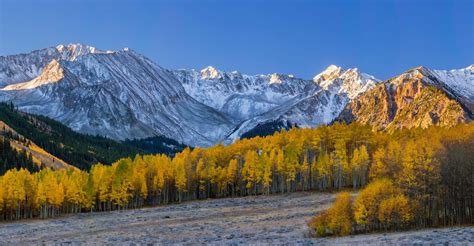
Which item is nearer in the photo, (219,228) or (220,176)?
(219,228)

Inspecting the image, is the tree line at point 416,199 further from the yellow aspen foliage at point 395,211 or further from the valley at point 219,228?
the valley at point 219,228

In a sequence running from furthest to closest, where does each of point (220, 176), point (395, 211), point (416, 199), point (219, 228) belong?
1. point (220, 176)
2. point (219, 228)
3. point (416, 199)
4. point (395, 211)

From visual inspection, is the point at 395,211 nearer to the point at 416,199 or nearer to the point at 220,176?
the point at 416,199

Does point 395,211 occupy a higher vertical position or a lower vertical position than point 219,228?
higher

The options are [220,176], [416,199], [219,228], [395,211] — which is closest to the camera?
[395,211]

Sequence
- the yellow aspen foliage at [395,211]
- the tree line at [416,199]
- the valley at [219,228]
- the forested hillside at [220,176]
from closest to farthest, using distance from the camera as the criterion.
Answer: the valley at [219,228] → the yellow aspen foliage at [395,211] → the tree line at [416,199] → the forested hillside at [220,176]

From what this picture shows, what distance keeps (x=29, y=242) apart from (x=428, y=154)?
6901 cm

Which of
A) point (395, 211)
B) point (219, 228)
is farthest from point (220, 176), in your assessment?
point (395, 211)

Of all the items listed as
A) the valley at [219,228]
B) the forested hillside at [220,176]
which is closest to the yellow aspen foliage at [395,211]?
the valley at [219,228]

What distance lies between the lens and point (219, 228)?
92688 millimetres

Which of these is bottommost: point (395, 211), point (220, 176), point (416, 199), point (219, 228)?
point (219, 228)

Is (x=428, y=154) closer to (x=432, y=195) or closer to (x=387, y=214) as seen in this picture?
(x=432, y=195)

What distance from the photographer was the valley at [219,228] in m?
71.3

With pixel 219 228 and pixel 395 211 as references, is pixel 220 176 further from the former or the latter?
pixel 395 211
